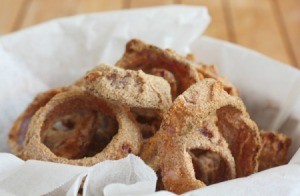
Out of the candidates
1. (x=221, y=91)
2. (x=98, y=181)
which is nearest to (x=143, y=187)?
(x=98, y=181)

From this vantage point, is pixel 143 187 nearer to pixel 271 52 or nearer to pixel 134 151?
pixel 134 151

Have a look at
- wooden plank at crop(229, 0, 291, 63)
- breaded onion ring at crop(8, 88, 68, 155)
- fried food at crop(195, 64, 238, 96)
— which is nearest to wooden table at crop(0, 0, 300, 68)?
wooden plank at crop(229, 0, 291, 63)

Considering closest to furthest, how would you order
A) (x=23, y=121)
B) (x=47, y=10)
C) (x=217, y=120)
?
(x=217, y=120)
(x=23, y=121)
(x=47, y=10)

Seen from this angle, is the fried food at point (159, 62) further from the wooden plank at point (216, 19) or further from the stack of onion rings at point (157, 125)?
the wooden plank at point (216, 19)

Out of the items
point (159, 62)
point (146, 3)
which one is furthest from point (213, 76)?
point (146, 3)

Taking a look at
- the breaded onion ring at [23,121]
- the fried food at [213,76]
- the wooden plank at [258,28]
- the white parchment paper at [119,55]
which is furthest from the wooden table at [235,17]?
the breaded onion ring at [23,121]

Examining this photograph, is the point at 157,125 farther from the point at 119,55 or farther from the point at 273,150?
the point at 119,55

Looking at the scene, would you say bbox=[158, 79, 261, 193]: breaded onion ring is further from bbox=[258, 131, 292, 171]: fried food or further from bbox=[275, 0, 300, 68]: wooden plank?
bbox=[275, 0, 300, 68]: wooden plank
